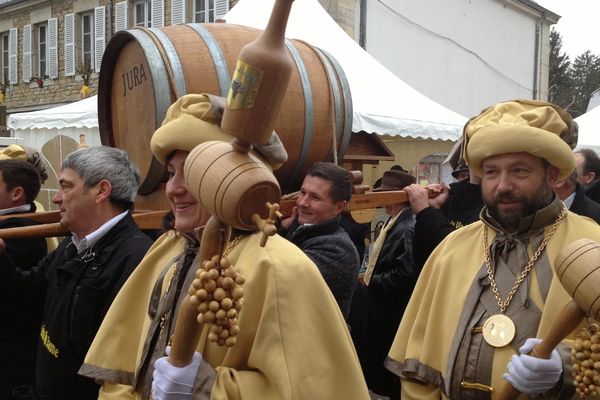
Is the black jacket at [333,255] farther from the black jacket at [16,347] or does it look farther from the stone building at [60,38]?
the stone building at [60,38]

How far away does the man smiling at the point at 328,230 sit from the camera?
10.3 feet

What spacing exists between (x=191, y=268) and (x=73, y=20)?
1833 cm

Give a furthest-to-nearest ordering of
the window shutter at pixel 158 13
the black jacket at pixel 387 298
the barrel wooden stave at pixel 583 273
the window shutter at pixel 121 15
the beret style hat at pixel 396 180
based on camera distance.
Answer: the window shutter at pixel 121 15 < the window shutter at pixel 158 13 < the beret style hat at pixel 396 180 < the black jacket at pixel 387 298 < the barrel wooden stave at pixel 583 273

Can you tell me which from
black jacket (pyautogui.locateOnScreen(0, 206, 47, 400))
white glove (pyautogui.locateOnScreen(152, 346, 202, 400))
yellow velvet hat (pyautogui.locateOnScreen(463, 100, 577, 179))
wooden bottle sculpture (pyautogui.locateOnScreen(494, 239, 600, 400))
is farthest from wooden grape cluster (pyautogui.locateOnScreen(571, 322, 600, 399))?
black jacket (pyautogui.locateOnScreen(0, 206, 47, 400))

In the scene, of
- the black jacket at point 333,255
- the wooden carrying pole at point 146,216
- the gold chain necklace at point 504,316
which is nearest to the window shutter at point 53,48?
the wooden carrying pole at point 146,216

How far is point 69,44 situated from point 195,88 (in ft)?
55.4

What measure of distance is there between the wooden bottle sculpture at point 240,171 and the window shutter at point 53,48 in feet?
64.0

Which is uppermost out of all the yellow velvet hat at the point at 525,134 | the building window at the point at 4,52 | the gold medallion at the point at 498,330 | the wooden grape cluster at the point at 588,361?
the yellow velvet hat at the point at 525,134

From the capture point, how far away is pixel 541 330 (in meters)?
2.14

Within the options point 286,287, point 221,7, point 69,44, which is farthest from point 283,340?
point 69,44

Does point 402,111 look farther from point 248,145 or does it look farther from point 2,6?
point 2,6

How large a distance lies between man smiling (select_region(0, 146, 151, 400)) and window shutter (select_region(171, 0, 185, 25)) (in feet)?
43.6

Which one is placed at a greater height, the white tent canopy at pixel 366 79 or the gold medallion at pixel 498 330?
the white tent canopy at pixel 366 79

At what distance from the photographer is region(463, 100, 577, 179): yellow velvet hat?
230 centimetres
